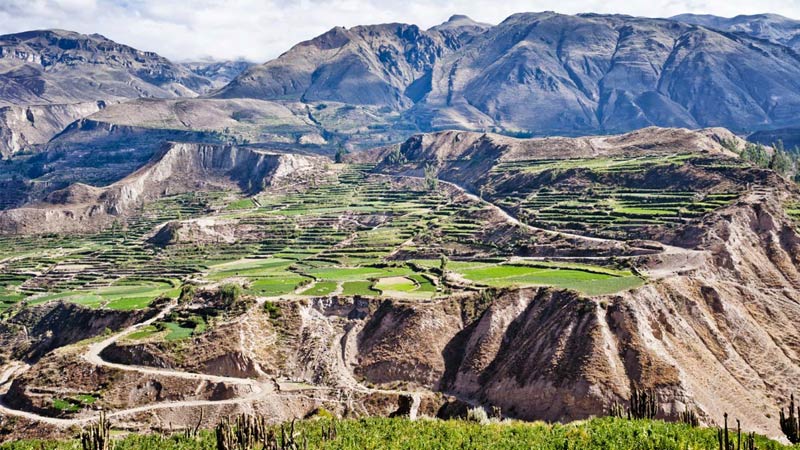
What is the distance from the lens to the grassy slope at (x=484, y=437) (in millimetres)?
46656

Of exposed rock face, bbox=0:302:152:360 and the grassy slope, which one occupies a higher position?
the grassy slope

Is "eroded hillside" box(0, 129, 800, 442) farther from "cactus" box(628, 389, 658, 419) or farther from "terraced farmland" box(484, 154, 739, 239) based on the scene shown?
"cactus" box(628, 389, 658, 419)

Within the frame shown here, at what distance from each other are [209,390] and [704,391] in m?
52.1

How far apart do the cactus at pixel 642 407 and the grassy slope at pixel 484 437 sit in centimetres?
535

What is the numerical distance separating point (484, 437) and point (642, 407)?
1399 cm

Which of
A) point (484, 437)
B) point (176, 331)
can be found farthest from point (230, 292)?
point (484, 437)

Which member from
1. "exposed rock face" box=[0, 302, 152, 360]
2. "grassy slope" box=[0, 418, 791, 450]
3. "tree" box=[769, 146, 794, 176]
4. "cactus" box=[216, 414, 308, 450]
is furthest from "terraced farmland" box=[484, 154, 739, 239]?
"cactus" box=[216, 414, 308, 450]

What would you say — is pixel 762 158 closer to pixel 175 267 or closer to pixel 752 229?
pixel 752 229

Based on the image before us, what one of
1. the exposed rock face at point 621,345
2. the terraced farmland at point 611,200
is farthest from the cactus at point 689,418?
the terraced farmland at point 611,200

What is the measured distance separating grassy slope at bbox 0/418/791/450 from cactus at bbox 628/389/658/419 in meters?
5.35

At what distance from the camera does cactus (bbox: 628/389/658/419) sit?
191 feet

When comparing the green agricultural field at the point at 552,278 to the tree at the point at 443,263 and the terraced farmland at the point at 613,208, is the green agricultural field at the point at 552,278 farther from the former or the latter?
the terraced farmland at the point at 613,208

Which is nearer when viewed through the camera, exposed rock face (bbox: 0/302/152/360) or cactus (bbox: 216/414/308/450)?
cactus (bbox: 216/414/308/450)

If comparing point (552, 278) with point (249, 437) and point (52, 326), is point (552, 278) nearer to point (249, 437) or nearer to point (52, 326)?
point (249, 437)
